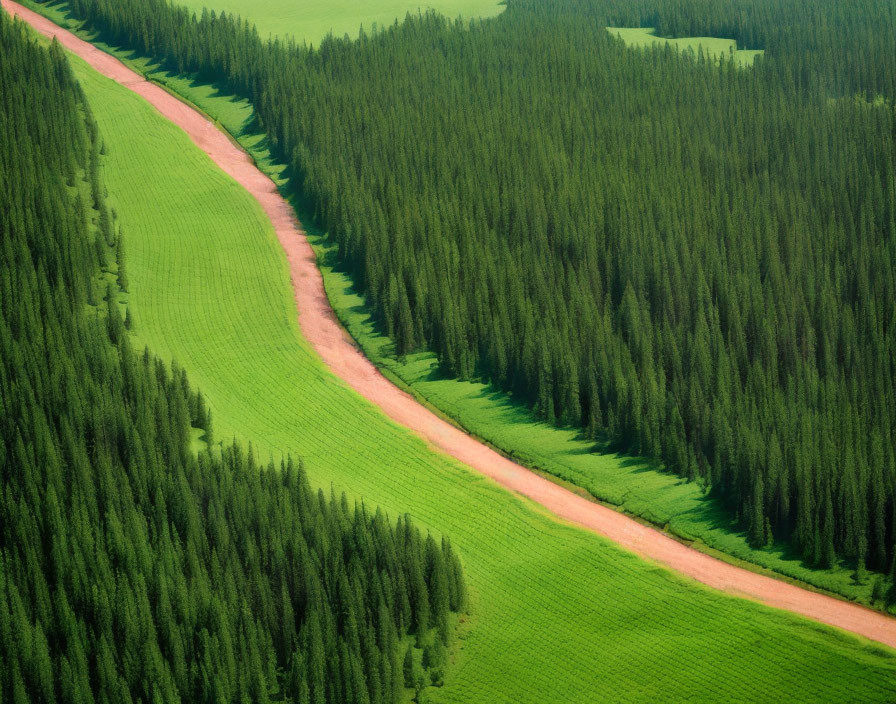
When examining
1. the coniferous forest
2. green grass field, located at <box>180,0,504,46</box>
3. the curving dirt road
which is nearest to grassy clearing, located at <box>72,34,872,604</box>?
the curving dirt road

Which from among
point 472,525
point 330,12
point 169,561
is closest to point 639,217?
point 472,525

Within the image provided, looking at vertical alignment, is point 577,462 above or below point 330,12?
below

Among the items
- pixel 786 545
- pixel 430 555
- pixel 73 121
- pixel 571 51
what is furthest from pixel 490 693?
pixel 571 51

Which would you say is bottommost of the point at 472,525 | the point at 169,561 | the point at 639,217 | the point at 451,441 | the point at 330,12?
the point at 472,525

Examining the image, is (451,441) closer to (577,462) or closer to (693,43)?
(577,462)

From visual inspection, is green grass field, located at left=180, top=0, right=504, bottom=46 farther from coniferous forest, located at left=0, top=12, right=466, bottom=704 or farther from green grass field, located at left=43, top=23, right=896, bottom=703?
coniferous forest, located at left=0, top=12, right=466, bottom=704

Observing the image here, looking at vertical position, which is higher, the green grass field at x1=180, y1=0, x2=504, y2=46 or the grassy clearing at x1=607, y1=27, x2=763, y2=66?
the green grass field at x1=180, y1=0, x2=504, y2=46

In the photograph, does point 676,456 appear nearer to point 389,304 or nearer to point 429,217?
point 389,304
